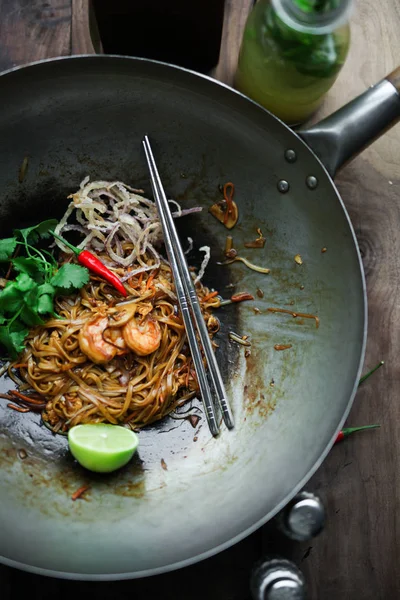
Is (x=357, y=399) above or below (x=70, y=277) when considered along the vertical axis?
below

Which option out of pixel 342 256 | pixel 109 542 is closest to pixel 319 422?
pixel 342 256

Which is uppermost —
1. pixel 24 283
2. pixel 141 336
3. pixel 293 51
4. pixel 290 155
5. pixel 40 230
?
pixel 293 51

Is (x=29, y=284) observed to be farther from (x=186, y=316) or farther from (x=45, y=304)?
(x=186, y=316)

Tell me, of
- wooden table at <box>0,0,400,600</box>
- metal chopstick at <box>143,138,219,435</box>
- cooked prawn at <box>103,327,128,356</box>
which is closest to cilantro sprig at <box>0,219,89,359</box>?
cooked prawn at <box>103,327,128,356</box>

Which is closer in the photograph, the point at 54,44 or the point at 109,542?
the point at 109,542

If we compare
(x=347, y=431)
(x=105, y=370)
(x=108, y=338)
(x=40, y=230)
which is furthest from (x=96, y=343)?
(x=347, y=431)

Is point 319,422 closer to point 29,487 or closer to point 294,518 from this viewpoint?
point 294,518
